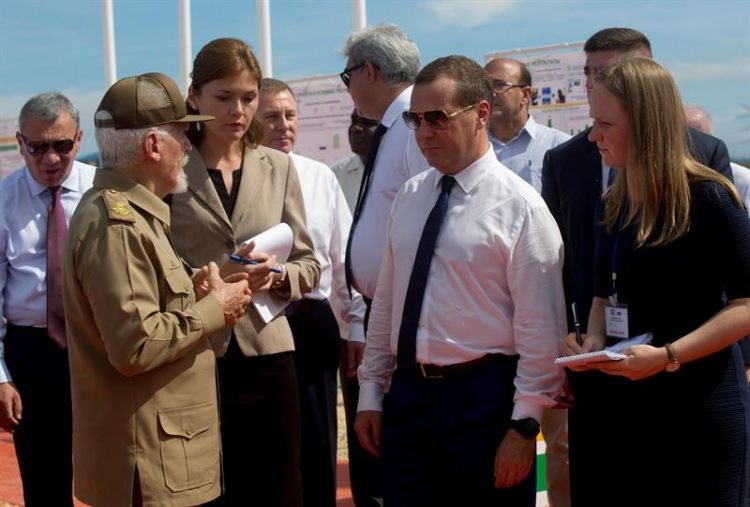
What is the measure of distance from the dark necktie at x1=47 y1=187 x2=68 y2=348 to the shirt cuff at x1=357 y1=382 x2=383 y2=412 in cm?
171

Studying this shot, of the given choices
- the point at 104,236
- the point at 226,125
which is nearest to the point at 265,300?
the point at 226,125

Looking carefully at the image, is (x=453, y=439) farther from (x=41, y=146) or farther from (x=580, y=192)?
(x=41, y=146)

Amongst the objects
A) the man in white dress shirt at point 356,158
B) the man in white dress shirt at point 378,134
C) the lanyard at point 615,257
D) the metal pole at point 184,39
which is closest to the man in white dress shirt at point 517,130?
the man in white dress shirt at point 356,158

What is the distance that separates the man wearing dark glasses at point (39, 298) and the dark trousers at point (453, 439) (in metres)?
1.98

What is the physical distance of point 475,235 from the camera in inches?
125

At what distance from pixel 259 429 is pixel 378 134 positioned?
1.32 metres

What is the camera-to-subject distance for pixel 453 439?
3.16m

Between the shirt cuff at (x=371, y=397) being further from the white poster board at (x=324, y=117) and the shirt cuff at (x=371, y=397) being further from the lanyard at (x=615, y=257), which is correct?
the white poster board at (x=324, y=117)

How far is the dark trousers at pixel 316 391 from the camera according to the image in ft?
14.2

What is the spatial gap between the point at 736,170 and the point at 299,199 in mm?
2345

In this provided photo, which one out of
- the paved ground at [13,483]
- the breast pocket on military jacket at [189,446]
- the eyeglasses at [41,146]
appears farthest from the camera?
the paved ground at [13,483]

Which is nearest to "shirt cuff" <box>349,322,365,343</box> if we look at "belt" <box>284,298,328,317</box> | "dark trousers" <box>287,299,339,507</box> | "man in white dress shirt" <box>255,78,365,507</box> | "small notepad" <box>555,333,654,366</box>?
"man in white dress shirt" <box>255,78,365,507</box>

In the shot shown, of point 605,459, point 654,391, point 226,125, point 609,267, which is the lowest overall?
point 605,459

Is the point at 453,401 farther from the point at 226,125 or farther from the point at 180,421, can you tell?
the point at 226,125
